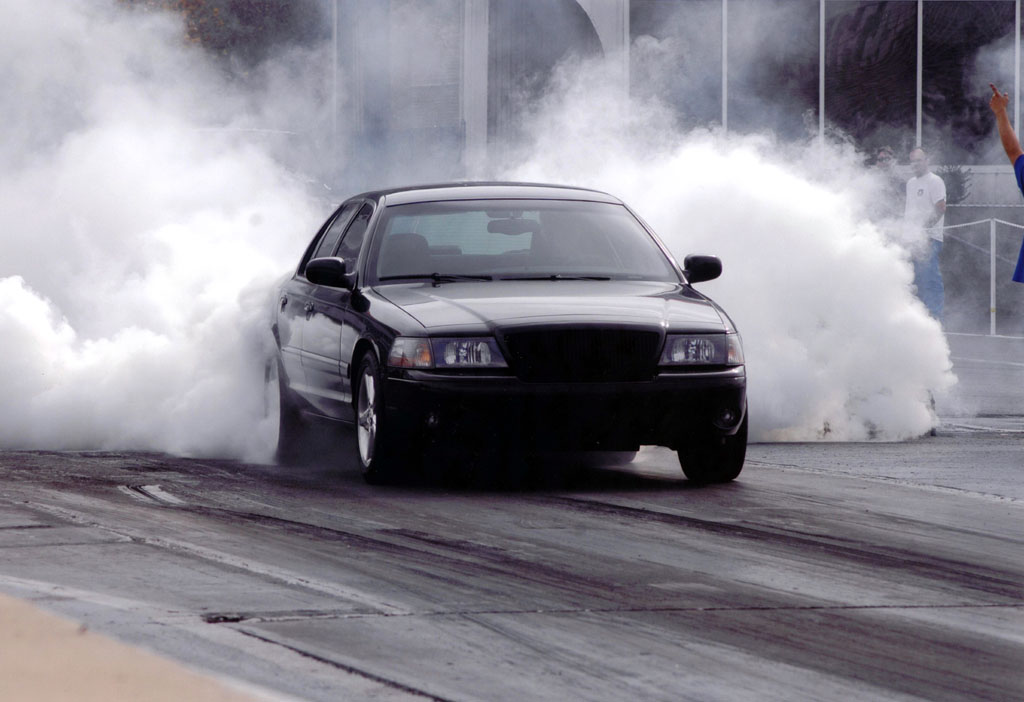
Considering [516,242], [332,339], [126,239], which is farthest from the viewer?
[126,239]

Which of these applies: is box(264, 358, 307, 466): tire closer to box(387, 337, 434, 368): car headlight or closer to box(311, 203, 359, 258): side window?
box(311, 203, 359, 258): side window

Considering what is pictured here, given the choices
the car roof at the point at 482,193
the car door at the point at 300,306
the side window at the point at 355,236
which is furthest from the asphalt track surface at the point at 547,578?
the car roof at the point at 482,193

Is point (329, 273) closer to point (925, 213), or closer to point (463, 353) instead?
point (463, 353)

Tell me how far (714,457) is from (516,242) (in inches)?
57.0

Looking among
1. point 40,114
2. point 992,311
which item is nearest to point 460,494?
Answer: point 40,114

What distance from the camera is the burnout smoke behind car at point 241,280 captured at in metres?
11.2

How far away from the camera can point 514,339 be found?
8328mm

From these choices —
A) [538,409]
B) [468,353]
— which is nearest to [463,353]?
[468,353]

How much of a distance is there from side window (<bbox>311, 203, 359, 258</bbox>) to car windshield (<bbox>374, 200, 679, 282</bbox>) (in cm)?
64

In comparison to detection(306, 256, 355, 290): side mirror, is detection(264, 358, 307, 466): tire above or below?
below

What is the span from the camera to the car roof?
9859 millimetres

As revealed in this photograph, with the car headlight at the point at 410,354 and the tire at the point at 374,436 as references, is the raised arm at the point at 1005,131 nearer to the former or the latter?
the car headlight at the point at 410,354

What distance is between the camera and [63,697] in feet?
14.8

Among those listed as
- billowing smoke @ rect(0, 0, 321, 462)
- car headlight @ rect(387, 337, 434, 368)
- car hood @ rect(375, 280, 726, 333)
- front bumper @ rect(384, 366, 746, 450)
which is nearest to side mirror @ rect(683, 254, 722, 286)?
car hood @ rect(375, 280, 726, 333)
